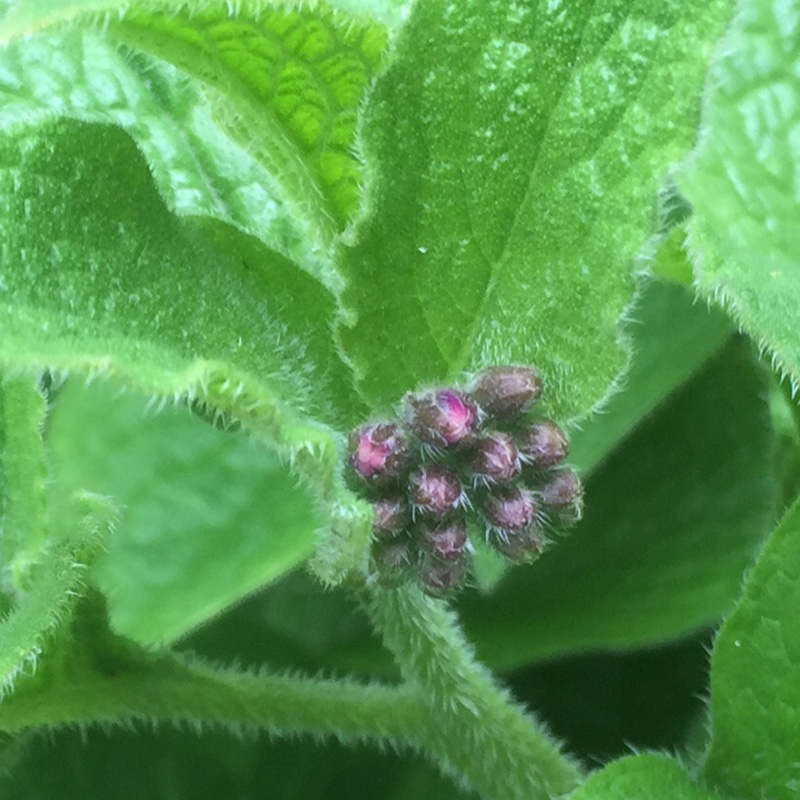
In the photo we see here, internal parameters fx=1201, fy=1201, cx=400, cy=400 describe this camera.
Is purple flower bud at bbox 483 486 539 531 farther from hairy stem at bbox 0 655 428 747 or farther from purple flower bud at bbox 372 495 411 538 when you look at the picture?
hairy stem at bbox 0 655 428 747

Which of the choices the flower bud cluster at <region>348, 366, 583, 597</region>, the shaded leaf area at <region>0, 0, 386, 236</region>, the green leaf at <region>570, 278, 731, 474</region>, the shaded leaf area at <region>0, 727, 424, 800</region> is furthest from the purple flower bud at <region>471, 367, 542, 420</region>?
the shaded leaf area at <region>0, 727, 424, 800</region>

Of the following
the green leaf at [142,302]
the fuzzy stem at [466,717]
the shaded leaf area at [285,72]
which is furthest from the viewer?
the fuzzy stem at [466,717]

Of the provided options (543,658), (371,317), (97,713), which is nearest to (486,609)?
(543,658)

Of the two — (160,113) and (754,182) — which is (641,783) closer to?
(754,182)

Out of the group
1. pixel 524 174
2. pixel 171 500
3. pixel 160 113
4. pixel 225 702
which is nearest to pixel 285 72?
pixel 524 174

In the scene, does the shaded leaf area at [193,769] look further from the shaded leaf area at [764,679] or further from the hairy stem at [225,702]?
the shaded leaf area at [764,679]

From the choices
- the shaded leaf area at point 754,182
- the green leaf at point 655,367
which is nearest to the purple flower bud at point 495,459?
the shaded leaf area at point 754,182
